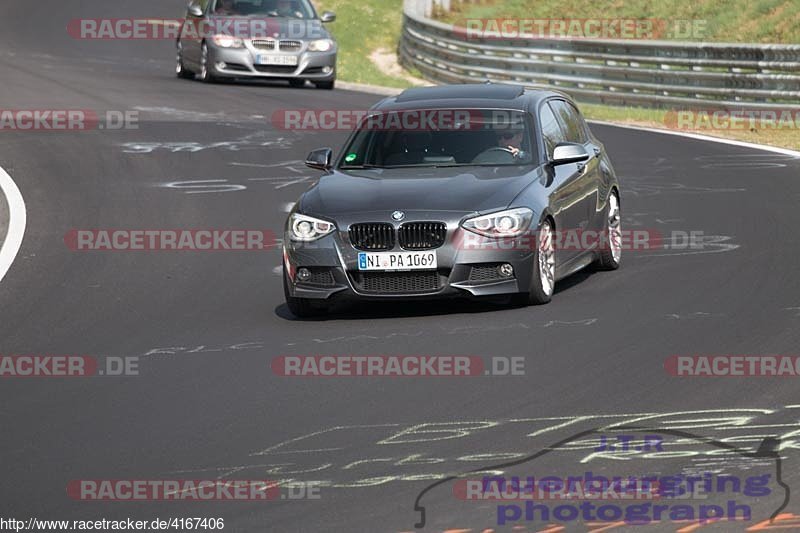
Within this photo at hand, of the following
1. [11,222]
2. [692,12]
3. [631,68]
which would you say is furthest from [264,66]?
[11,222]

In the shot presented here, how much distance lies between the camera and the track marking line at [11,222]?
46.4ft

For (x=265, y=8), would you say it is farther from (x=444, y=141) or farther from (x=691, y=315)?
(x=691, y=315)

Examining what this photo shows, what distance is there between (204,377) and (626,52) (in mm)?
20427

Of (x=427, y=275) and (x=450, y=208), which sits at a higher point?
(x=450, y=208)

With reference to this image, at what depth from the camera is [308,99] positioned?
2711cm

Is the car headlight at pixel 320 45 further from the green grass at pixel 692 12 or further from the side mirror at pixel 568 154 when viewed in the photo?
the side mirror at pixel 568 154

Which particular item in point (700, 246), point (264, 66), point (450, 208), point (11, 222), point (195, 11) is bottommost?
point (264, 66)

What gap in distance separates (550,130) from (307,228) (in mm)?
2391

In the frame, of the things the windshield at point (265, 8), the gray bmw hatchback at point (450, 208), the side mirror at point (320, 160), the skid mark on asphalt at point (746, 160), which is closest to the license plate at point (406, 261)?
the gray bmw hatchback at point (450, 208)

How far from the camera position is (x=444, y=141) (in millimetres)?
12719

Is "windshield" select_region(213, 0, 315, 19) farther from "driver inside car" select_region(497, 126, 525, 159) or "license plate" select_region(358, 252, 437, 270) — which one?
"license plate" select_region(358, 252, 437, 270)

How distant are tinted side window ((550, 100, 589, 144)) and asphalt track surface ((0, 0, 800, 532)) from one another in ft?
3.78

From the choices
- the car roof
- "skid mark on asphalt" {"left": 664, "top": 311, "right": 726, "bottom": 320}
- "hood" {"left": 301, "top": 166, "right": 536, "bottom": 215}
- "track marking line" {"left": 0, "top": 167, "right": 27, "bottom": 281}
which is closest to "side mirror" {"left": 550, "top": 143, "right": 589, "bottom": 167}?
"hood" {"left": 301, "top": 166, "right": 536, "bottom": 215}

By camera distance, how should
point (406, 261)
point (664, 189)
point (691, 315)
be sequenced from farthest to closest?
point (664, 189)
point (406, 261)
point (691, 315)
